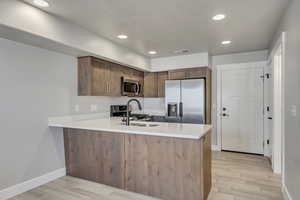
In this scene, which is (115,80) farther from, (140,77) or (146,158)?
(146,158)

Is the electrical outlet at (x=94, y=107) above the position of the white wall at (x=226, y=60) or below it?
below

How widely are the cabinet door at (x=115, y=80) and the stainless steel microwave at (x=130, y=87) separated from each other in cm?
12

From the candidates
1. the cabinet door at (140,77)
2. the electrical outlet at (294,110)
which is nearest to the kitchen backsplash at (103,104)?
the cabinet door at (140,77)

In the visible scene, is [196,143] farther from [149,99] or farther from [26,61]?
[149,99]

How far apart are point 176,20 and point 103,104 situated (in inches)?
91.8

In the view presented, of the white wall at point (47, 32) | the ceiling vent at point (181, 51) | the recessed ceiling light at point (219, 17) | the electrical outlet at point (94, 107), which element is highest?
the recessed ceiling light at point (219, 17)

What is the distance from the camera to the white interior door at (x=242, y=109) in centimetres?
421

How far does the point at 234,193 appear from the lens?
2455 mm

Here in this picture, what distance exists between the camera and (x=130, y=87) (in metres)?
4.30

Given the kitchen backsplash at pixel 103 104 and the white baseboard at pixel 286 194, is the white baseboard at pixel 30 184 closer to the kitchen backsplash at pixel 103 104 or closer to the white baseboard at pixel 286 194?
the kitchen backsplash at pixel 103 104

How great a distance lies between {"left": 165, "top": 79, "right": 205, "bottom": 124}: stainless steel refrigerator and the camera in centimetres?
414

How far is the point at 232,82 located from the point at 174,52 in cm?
161

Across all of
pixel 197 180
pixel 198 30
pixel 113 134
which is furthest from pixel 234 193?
pixel 198 30

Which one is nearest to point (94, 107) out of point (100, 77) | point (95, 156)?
point (100, 77)
